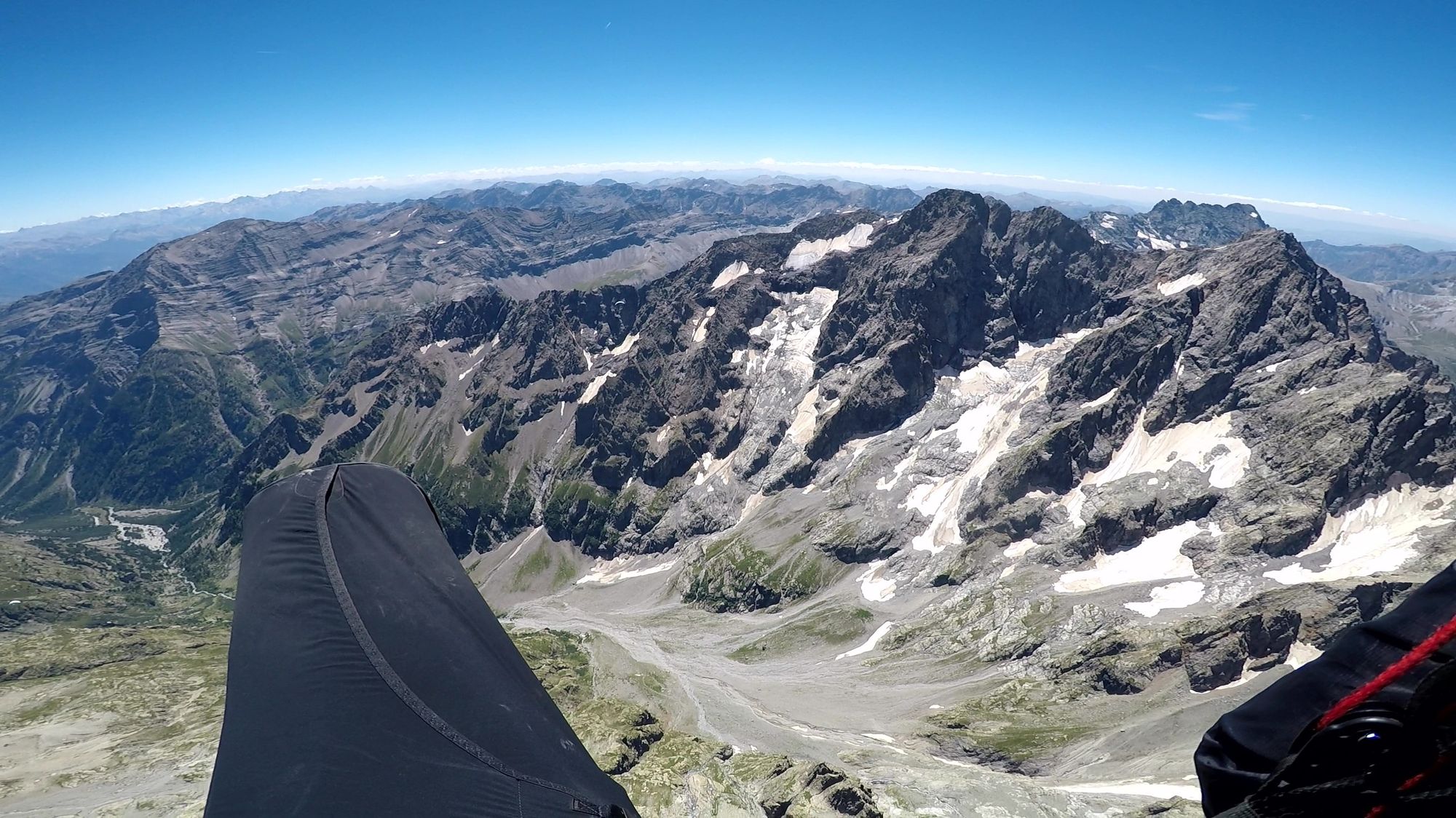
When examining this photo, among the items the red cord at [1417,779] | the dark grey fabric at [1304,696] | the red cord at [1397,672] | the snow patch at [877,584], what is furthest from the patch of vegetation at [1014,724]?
the red cord at [1417,779]

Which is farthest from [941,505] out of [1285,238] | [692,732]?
[1285,238]

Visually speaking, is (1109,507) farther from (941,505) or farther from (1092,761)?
(1092,761)

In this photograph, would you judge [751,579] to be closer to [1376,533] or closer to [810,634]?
[810,634]

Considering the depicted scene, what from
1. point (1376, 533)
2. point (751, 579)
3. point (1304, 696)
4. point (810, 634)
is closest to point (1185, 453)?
point (1376, 533)

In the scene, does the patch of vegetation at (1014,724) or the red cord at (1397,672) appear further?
the patch of vegetation at (1014,724)

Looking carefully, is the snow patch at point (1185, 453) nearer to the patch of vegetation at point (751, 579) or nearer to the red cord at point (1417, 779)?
the patch of vegetation at point (751, 579)

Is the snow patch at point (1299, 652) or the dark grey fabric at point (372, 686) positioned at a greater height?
the dark grey fabric at point (372, 686)
